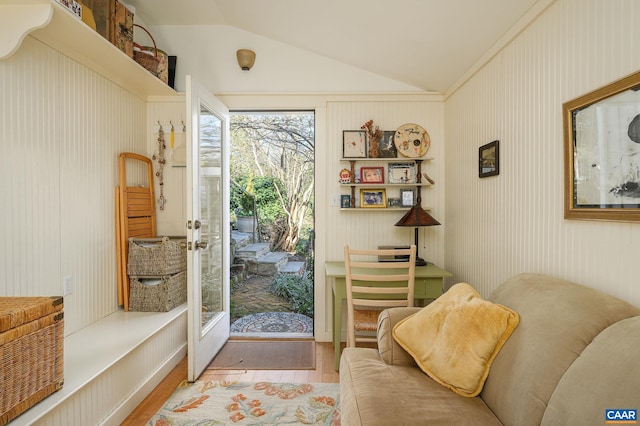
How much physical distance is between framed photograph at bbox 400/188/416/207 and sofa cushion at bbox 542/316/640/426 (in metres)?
1.96

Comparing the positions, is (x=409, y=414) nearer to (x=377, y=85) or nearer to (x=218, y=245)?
(x=218, y=245)

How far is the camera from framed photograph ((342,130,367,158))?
292cm

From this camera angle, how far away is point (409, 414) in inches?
46.8

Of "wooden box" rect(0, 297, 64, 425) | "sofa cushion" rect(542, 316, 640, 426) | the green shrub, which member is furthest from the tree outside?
"sofa cushion" rect(542, 316, 640, 426)

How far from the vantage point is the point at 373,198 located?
293 cm

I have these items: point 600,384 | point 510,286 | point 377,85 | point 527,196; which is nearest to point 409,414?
point 600,384

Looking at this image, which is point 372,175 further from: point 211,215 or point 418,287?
point 211,215

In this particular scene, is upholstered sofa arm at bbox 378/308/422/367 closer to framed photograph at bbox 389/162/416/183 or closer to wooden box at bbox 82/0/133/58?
framed photograph at bbox 389/162/416/183

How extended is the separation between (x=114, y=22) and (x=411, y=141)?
7.74ft

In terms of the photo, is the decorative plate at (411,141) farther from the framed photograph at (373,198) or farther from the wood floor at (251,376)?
the wood floor at (251,376)

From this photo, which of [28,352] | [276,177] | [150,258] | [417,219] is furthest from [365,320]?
[276,177]

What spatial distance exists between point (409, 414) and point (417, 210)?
1.71 m

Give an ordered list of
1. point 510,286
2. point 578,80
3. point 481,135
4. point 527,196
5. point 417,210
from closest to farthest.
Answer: point 578,80
point 510,286
point 527,196
point 481,135
point 417,210

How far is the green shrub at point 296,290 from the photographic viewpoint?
13.6 feet
